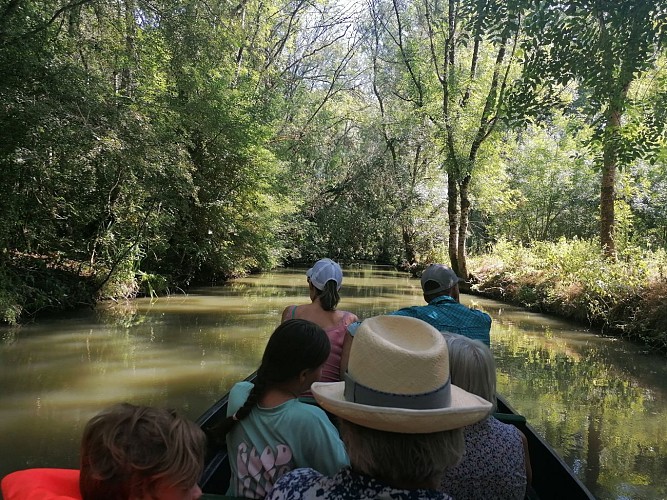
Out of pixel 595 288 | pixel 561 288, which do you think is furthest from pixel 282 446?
pixel 561 288

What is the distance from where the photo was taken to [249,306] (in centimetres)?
1303

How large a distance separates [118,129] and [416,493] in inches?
364

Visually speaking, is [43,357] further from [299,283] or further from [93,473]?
[299,283]

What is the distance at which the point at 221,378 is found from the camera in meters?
6.69

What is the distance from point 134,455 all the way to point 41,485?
201mm

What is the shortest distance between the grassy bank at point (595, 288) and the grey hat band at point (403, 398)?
8.96 m

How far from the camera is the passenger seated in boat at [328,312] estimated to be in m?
3.30

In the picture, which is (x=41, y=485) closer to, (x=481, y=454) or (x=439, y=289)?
(x=481, y=454)

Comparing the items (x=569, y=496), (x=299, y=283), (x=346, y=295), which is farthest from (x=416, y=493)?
(x=299, y=283)

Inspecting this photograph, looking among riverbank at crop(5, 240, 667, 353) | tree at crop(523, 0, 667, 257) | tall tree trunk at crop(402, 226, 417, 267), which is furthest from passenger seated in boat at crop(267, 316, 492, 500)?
tall tree trunk at crop(402, 226, 417, 267)

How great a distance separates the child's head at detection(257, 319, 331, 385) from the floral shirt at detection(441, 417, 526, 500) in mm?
589

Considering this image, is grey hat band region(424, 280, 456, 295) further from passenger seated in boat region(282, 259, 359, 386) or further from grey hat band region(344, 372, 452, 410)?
grey hat band region(344, 372, 452, 410)

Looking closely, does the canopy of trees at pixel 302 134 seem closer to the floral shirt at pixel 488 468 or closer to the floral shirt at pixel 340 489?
the floral shirt at pixel 488 468

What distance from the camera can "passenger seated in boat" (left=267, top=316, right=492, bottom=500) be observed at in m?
1.16
